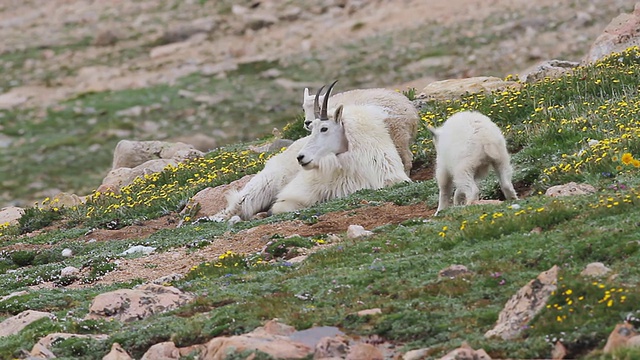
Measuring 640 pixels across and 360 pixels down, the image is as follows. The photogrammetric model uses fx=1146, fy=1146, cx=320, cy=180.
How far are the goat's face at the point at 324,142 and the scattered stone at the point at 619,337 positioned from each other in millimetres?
9932

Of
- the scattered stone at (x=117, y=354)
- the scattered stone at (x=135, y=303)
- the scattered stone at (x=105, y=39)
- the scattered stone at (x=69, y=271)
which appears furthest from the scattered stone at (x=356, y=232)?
the scattered stone at (x=105, y=39)

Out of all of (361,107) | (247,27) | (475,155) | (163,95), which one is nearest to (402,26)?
(247,27)

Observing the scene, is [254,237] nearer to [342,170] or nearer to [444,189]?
[444,189]

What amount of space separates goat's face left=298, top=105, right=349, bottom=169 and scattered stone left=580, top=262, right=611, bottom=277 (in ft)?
27.6

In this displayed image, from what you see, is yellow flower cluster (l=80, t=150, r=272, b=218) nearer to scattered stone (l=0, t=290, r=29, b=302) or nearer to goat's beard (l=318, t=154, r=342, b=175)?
goat's beard (l=318, t=154, r=342, b=175)

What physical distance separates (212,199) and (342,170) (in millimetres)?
2653

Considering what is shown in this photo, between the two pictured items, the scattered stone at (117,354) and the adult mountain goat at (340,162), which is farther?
the adult mountain goat at (340,162)

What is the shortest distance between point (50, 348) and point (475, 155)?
5.67m

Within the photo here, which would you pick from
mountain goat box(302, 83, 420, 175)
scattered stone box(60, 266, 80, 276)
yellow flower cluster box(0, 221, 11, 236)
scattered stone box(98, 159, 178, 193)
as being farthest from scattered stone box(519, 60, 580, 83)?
scattered stone box(60, 266, 80, 276)

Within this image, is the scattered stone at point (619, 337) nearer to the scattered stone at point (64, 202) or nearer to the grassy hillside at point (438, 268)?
the grassy hillside at point (438, 268)

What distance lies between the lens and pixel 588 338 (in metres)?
8.55

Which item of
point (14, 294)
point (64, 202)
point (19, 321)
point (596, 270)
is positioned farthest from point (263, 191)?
point (596, 270)

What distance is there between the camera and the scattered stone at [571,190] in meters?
13.5

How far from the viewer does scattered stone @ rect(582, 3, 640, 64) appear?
2469 centimetres
